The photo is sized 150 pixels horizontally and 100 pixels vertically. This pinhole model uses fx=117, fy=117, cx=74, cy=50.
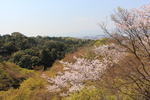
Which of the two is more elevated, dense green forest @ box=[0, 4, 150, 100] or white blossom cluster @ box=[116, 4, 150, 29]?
white blossom cluster @ box=[116, 4, 150, 29]

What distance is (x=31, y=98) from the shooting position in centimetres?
708

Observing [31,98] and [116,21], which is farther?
[31,98]

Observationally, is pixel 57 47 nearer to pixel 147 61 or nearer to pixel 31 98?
pixel 31 98

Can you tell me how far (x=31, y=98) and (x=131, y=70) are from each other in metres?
6.05

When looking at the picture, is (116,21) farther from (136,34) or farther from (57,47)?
(57,47)

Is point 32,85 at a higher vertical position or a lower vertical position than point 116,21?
lower

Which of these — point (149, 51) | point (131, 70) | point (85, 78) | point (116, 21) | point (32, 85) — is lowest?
point (32, 85)

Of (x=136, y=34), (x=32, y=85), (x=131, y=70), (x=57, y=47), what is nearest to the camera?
(x=136, y=34)

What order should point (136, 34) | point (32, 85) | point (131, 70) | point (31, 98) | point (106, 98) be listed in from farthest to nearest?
1. point (32, 85)
2. point (31, 98)
3. point (106, 98)
4. point (131, 70)
5. point (136, 34)

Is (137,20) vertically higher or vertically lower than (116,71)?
higher

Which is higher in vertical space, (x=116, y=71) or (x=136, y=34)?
(x=136, y=34)

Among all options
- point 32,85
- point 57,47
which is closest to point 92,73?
point 32,85

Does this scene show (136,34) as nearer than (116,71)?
Yes

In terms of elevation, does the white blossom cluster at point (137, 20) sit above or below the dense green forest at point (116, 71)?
above
